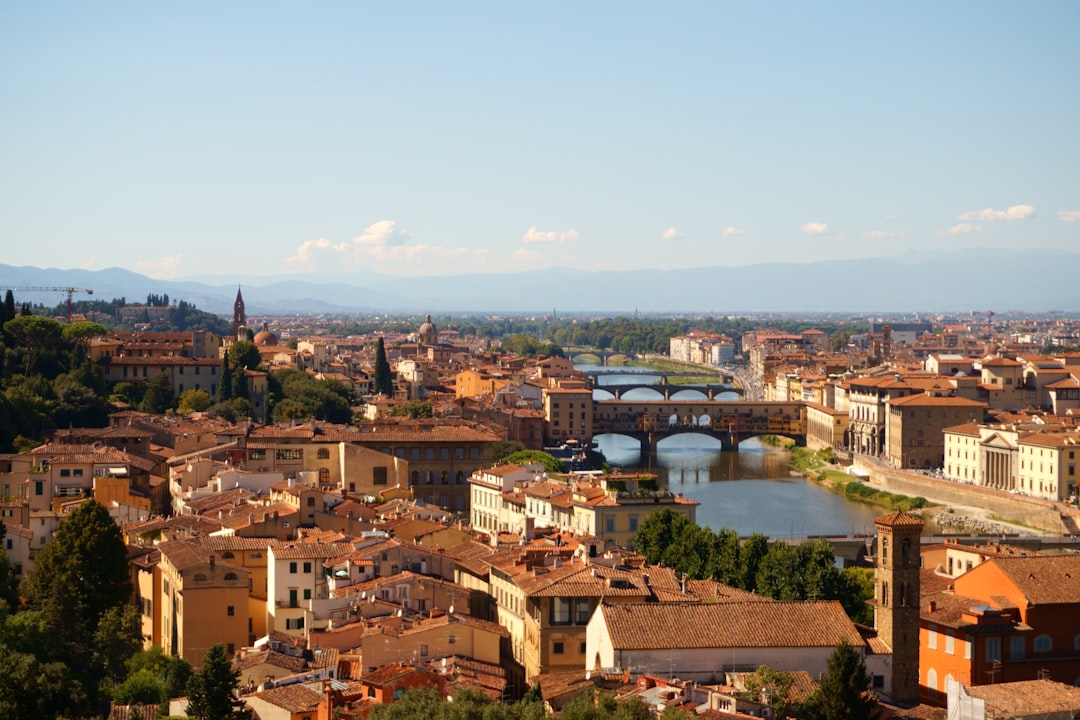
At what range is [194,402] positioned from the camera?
3916cm

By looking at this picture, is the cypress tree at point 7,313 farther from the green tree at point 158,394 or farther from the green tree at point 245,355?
the green tree at point 245,355

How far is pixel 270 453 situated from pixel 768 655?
14.5 m

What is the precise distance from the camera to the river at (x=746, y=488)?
34719 mm

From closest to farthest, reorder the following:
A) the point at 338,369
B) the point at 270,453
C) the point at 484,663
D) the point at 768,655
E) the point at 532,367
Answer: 1. the point at 768,655
2. the point at 484,663
3. the point at 270,453
4. the point at 338,369
5. the point at 532,367

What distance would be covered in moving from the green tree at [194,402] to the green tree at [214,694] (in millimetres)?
25338

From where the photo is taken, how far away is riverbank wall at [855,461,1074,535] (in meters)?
36.2

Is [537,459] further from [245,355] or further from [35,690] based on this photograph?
[35,690]

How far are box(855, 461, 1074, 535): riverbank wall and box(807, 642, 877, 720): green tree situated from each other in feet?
74.2

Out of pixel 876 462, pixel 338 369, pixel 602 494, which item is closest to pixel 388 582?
pixel 602 494

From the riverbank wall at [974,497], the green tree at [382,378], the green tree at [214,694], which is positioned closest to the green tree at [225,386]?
the green tree at [382,378]

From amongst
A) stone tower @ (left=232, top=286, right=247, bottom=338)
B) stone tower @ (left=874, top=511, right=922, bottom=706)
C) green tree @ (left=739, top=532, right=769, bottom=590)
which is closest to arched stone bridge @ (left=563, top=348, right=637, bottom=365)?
stone tower @ (left=232, top=286, right=247, bottom=338)

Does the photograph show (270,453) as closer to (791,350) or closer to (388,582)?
(388,582)

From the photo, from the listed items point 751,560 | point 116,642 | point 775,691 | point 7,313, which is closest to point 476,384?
point 7,313

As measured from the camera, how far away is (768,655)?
48.0ft
